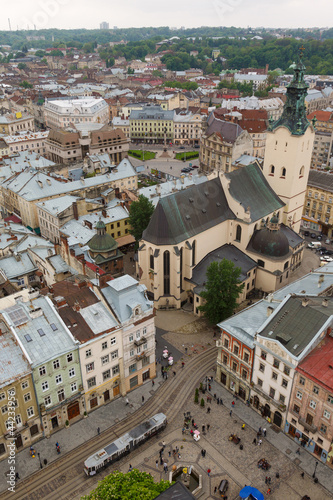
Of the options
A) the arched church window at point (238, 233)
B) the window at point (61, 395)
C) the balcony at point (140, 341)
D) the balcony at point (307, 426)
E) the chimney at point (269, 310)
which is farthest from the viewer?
the arched church window at point (238, 233)

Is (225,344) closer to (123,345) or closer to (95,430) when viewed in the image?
(123,345)

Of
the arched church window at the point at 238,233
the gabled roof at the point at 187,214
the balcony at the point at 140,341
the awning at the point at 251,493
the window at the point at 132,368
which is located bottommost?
the awning at the point at 251,493

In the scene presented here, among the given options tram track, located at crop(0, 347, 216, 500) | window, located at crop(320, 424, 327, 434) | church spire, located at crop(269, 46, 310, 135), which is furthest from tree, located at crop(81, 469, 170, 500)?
church spire, located at crop(269, 46, 310, 135)

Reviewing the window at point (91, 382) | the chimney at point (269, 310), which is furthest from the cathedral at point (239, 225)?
the window at point (91, 382)

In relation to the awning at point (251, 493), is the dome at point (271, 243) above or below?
above

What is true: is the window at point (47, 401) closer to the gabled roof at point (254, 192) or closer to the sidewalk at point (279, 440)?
the sidewalk at point (279, 440)

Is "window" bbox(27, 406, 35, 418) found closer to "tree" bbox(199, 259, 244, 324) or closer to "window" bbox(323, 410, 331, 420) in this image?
"tree" bbox(199, 259, 244, 324)
